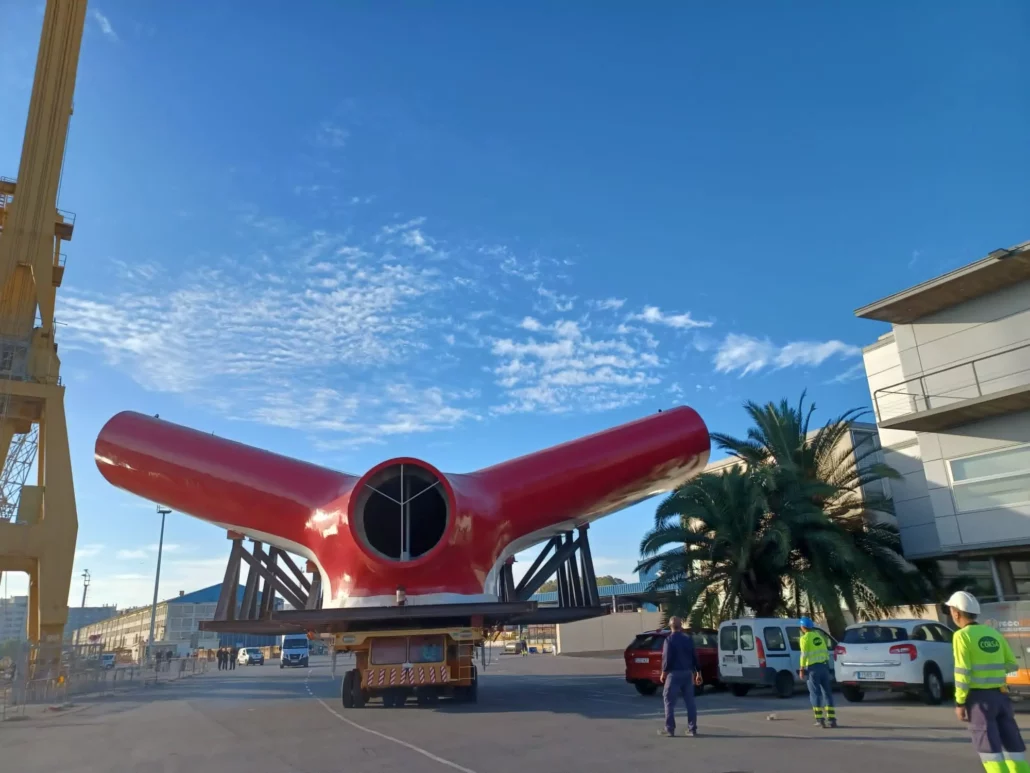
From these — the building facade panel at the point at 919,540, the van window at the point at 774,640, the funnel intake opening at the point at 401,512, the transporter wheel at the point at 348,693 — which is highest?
the funnel intake opening at the point at 401,512

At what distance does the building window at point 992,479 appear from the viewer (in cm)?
1625

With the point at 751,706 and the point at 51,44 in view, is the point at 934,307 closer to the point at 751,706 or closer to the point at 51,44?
the point at 751,706

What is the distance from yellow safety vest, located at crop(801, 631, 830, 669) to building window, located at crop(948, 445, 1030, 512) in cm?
917

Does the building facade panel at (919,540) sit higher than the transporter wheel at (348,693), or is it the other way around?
the building facade panel at (919,540)

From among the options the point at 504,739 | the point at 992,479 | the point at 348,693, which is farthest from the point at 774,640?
the point at 348,693

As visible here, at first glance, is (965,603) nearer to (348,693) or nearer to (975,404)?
(348,693)

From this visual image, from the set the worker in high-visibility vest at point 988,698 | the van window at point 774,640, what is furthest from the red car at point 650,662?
the worker in high-visibility vest at point 988,698

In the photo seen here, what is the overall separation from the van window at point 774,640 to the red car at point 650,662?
1412 mm

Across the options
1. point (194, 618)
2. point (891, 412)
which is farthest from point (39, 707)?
point (194, 618)

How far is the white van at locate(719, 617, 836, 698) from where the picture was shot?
1427 cm

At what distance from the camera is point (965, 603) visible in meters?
5.32

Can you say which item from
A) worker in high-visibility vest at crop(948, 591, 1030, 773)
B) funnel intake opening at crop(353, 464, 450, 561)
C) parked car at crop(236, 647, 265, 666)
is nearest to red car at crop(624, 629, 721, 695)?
funnel intake opening at crop(353, 464, 450, 561)

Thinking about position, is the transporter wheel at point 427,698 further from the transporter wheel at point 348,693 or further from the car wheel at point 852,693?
the car wheel at point 852,693

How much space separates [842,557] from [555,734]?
35.6 ft
